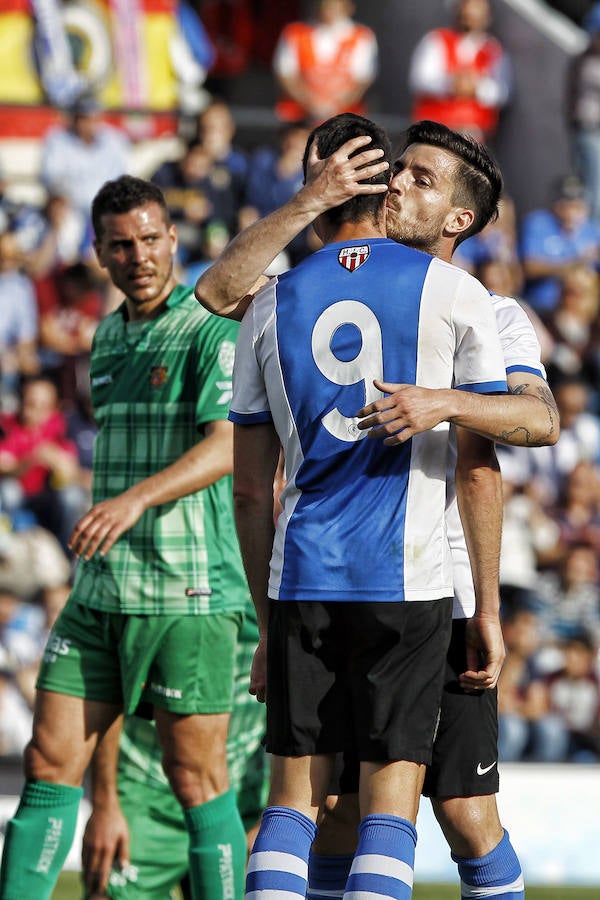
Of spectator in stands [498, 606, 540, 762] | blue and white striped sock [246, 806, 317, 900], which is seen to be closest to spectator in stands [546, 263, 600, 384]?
spectator in stands [498, 606, 540, 762]

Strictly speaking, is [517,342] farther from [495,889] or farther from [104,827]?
[104,827]

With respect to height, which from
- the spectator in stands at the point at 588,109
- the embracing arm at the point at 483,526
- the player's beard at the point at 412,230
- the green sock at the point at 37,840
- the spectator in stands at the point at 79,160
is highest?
the spectator in stands at the point at 588,109

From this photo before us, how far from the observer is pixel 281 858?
121 inches

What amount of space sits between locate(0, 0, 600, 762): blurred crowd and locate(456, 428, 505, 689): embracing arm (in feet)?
14.1

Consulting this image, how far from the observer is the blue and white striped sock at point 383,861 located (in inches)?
118

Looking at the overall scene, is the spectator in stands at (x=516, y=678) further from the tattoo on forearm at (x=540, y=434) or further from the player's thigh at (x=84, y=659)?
the tattoo on forearm at (x=540, y=434)

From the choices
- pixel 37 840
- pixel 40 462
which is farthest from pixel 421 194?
pixel 40 462

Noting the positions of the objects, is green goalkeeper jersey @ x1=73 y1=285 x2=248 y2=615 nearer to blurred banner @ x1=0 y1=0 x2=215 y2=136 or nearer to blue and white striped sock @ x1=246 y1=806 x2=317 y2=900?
blue and white striped sock @ x1=246 y1=806 x2=317 y2=900

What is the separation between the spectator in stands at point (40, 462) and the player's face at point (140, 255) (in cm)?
370

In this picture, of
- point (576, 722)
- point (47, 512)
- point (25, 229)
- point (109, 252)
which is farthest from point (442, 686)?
point (25, 229)

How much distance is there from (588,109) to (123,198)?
22.4ft

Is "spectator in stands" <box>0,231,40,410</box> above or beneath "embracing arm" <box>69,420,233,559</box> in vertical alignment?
above

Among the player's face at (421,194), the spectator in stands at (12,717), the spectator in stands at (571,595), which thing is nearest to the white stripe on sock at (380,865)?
the player's face at (421,194)

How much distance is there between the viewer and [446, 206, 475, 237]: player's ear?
3678 millimetres
